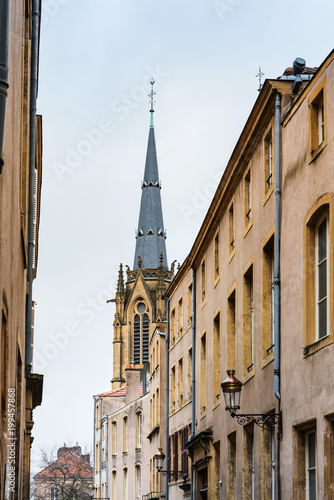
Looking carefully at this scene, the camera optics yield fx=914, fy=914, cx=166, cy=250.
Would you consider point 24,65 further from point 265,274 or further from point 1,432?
point 1,432

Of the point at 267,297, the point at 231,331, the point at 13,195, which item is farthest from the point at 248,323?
the point at 13,195

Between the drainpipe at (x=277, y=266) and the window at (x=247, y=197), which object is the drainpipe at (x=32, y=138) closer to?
the drainpipe at (x=277, y=266)

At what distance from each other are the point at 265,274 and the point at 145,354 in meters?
81.7

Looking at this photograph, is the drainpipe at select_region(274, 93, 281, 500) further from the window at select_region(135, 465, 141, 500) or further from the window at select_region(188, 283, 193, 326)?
the window at select_region(135, 465, 141, 500)

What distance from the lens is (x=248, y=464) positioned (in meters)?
19.1

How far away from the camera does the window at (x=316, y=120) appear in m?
14.5

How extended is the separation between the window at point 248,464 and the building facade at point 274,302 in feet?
0.08

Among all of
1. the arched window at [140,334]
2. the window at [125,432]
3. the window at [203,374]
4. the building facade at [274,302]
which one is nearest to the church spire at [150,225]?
the arched window at [140,334]

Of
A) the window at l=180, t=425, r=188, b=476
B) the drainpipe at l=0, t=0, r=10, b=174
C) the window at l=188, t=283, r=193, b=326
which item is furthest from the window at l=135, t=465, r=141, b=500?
the drainpipe at l=0, t=0, r=10, b=174

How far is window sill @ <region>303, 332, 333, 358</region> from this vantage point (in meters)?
12.9

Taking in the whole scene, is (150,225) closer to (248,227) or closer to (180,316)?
(180,316)

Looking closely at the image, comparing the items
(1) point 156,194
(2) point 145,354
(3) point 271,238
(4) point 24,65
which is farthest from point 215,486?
(1) point 156,194

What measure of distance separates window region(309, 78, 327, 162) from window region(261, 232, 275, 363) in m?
2.83

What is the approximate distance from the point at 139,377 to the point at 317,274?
162ft
